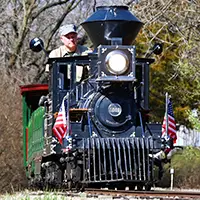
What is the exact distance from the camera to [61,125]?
529 inches

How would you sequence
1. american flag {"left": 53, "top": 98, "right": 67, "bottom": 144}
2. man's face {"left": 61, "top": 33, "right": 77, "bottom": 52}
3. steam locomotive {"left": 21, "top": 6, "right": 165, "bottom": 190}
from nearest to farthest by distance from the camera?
american flag {"left": 53, "top": 98, "right": 67, "bottom": 144} < steam locomotive {"left": 21, "top": 6, "right": 165, "bottom": 190} < man's face {"left": 61, "top": 33, "right": 77, "bottom": 52}

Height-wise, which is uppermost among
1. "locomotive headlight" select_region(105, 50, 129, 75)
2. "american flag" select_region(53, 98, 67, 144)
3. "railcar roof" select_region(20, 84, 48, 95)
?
"railcar roof" select_region(20, 84, 48, 95)

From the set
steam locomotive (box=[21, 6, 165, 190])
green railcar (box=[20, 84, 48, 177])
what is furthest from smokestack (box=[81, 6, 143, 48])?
green railcar (box=[20, 84, 48, 177])

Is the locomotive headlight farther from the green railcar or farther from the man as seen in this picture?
the green railcar

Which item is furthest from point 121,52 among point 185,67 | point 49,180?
point 185,67

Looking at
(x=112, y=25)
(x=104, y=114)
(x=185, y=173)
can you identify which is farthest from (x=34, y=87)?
(x=185, y=173)

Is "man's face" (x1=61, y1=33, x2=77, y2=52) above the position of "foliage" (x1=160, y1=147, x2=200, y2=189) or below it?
above

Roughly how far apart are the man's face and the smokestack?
0.48 meters

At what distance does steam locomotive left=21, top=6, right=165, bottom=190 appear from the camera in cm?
1355

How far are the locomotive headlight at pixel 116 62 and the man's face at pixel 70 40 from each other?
4.87ft

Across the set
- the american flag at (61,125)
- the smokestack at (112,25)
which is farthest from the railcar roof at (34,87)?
the american flag at (61,125)

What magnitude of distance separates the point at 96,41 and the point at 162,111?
60.7ft

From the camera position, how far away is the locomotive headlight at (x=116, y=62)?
1380 cm

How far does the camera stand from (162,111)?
32875 mm
